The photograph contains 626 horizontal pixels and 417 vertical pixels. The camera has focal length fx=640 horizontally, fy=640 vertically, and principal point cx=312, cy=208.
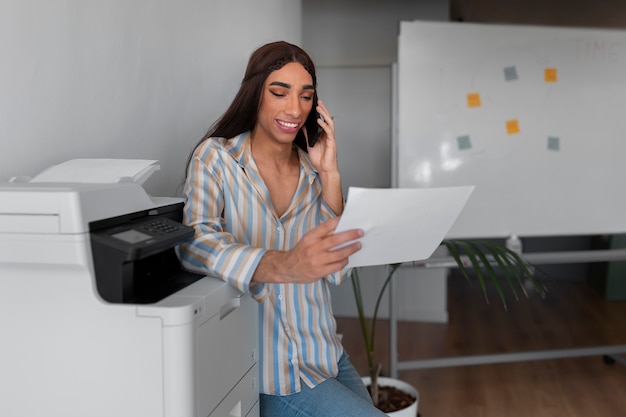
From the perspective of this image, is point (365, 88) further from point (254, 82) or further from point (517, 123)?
point (254, 82)

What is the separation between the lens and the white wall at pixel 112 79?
1.29m

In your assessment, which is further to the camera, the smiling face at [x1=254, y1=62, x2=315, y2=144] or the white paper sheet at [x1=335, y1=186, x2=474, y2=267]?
the smiling face at [x1=254, y1=62, x2=315, y2=144]

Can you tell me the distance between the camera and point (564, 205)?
3014mm

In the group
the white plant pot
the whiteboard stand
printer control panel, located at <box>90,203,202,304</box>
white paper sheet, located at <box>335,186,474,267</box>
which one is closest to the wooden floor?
the whiteboard stand

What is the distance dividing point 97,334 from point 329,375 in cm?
62

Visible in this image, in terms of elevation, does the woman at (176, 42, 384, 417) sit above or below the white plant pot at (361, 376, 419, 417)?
above

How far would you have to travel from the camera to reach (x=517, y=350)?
12.7 feet

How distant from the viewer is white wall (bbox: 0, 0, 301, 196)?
50.8 inches

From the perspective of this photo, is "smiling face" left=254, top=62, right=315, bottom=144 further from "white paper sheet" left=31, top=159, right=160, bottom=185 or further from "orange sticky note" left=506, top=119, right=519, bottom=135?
"orange sticky note" left=506, top=119, right=519, bottom=135

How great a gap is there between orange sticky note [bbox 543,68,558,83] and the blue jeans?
81.8 inches

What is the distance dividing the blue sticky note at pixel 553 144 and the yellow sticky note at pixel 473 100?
387mm

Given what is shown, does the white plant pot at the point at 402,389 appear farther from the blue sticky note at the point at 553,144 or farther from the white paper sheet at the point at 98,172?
the white paper sheet at the point at 98,172

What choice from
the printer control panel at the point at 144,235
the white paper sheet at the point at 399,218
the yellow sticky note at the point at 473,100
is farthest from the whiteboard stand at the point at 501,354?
the printer control panel at the point at 144,235

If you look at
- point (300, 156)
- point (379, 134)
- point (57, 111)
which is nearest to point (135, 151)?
point (57, 111)
